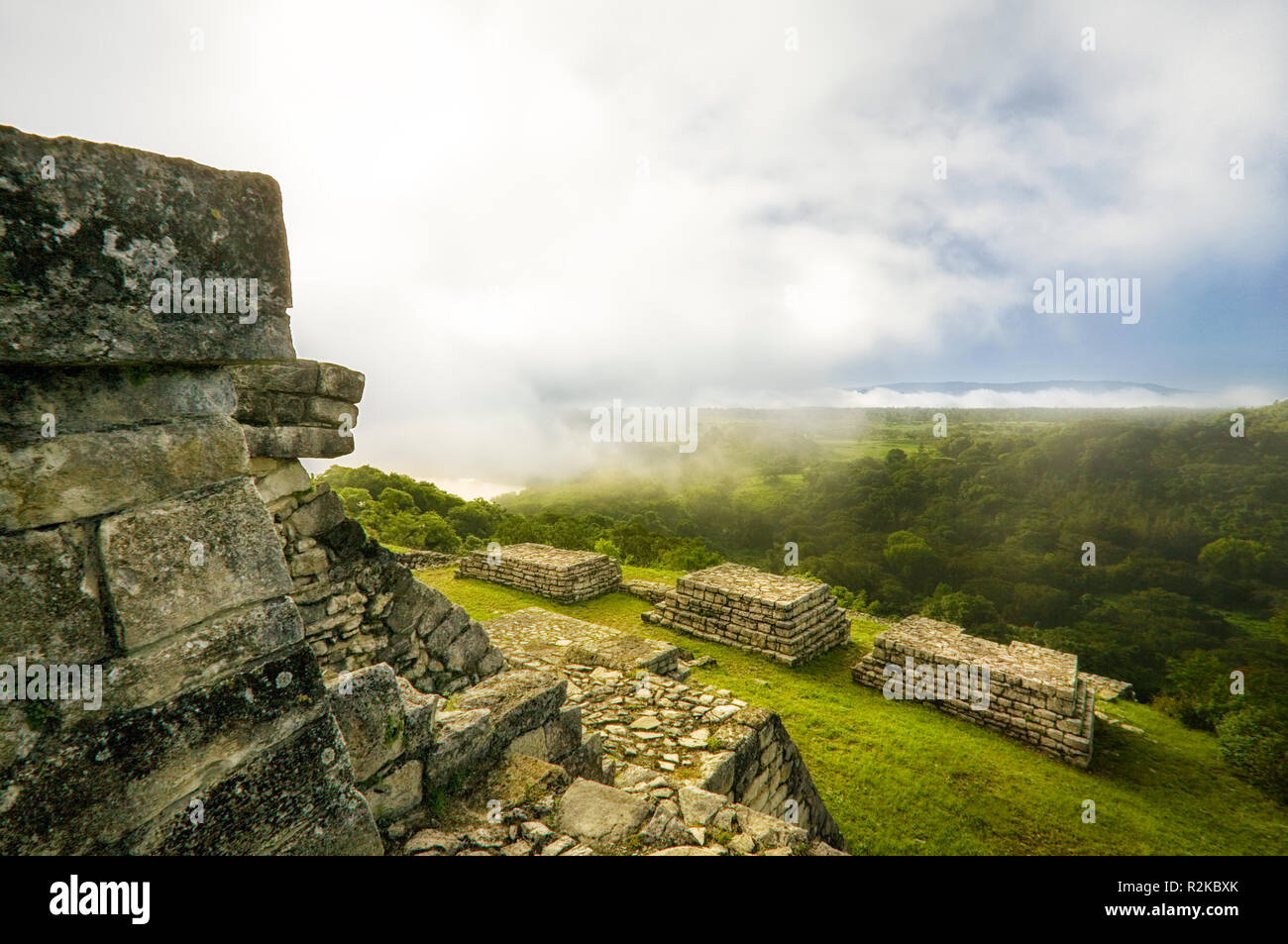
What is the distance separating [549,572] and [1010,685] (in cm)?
967

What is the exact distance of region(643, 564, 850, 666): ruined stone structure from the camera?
10.7 meters

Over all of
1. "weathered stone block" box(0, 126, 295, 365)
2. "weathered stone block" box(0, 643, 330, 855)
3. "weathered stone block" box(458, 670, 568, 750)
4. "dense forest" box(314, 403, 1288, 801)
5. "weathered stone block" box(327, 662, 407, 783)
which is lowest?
"dense forest" box(314, 403, 1288, 801)

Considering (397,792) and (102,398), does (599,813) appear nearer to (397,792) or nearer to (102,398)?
(397,792)

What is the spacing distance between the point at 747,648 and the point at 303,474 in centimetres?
876

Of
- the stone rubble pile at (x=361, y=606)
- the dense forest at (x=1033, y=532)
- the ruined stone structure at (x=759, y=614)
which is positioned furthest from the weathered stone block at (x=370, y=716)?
the dense forest at (x=1033, y=532)

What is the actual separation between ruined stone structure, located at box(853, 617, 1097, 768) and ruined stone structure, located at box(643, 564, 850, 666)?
50.4 inches

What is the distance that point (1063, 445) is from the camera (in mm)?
49281

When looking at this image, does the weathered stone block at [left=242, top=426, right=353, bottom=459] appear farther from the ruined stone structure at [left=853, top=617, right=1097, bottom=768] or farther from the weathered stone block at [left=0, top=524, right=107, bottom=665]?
the ruined stone structure at [left=853, top=617, right=1097, bottom=768]

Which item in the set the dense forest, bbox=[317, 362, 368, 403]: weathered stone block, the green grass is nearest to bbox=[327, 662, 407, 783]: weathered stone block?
bbox=[317, 362, 368, 403]: weathered stone block

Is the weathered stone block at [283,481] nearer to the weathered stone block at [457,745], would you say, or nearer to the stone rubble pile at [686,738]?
the weathered stone block at [457,745]

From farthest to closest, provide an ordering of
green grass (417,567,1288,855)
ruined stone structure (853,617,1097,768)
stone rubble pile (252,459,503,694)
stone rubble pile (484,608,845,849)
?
ruined stone structure (853,617,1097,768) < green grass (417,567,1288,855) < stone rubble pile (252,459,503,694) < stone rubble pile (484,608,845,849)

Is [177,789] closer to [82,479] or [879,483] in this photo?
[82,479]

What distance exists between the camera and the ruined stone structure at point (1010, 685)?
8016 mm
